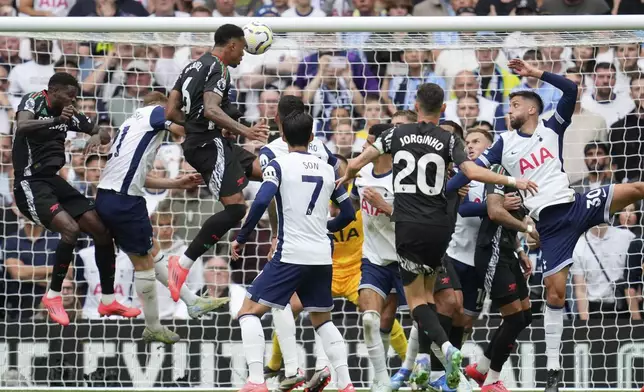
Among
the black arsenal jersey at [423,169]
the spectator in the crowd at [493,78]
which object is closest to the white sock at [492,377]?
the black arsenal jersey at [423,169]

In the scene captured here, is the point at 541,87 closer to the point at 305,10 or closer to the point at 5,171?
the point at 305,10

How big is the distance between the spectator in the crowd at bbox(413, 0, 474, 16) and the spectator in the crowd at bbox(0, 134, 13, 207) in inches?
201

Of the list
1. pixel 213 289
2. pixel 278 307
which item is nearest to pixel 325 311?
pixel 278 307

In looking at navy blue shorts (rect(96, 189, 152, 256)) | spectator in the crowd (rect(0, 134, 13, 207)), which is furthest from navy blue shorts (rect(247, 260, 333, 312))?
spectator in the crowd (rect(0, 134, 13, 207))

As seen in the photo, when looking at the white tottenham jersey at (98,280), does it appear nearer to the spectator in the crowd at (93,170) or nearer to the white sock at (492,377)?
the spectator in the crowd at (93,170)

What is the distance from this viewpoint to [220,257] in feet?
41.5

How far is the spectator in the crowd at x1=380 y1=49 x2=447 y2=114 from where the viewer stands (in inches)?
505

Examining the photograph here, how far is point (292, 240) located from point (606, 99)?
5.14 m

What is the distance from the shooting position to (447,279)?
1030 cm

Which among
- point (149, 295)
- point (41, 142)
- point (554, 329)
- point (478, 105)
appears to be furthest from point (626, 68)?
point (41, 142)

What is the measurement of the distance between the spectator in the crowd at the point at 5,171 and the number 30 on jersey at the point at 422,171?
16.5 ft

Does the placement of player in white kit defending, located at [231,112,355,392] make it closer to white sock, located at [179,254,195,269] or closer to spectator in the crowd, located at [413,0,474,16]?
white sock, located at [179,254,195,269]

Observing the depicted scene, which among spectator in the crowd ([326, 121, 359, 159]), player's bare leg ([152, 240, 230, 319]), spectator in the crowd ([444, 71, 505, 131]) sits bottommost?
player's bare leg ([152, 240, 230, 319])

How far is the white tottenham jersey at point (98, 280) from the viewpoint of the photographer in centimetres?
1255
